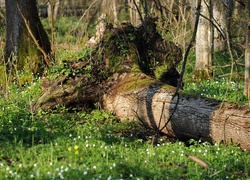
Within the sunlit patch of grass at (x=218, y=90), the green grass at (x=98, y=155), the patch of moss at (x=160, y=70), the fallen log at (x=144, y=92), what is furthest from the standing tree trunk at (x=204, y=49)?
the green grass at (x=98, y=155)

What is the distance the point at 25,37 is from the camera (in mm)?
12844

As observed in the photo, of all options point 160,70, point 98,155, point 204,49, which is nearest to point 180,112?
point 98,155

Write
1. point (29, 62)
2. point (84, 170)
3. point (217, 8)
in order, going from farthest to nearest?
point (217, 8), point (29, 62), point (84, 170)

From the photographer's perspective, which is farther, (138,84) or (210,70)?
(210,70)

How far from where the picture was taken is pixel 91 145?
21.4ft

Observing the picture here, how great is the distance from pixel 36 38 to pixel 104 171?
8.01m

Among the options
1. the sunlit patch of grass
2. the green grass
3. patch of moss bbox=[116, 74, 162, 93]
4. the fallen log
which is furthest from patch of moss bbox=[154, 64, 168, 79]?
the green grass

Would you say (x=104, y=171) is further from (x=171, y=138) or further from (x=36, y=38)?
(x=36, y=38)

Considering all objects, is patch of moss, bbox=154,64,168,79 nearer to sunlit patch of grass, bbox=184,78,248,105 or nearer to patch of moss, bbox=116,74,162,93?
sunlit patch of grass, bbox=184,78,248,105

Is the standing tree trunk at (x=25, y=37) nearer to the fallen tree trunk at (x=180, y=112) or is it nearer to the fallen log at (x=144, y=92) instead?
the fallen log at (x=144, y=92)

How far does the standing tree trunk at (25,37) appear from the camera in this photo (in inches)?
498

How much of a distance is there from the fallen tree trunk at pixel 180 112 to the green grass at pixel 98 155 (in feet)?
0.71

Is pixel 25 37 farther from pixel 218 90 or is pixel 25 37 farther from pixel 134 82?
pixel 218 90

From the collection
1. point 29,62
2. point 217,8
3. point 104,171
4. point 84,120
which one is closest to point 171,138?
point 84,120
